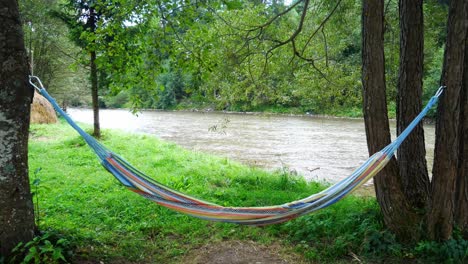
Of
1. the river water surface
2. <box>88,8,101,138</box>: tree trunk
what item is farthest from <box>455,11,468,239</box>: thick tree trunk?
<box>88,8,101,138</box>: tree trunk

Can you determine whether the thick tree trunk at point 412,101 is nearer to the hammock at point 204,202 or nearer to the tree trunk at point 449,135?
the tree trunk at point 449,135

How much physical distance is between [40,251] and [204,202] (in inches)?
35.5

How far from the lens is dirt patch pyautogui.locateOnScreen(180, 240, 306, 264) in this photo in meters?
2.41

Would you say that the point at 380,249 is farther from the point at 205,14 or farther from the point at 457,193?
the point at 205,14

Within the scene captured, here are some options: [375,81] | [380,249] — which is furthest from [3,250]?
[375,81]

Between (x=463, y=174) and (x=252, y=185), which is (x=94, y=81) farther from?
(x=463, y=174)

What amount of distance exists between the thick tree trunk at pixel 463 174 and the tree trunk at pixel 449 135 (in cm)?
2

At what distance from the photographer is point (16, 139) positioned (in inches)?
73.6

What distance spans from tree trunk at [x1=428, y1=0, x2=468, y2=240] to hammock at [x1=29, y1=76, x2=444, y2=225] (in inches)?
13.9

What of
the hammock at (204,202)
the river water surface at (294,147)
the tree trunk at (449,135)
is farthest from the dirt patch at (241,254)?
the river water surface at (294,147)

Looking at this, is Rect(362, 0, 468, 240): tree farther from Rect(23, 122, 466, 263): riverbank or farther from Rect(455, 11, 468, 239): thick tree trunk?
Rect(23, 122, 466, 263): riverbank

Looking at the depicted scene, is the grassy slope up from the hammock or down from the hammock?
down

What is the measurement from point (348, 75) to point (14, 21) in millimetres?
3429

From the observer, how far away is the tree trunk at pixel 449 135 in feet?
7.20
